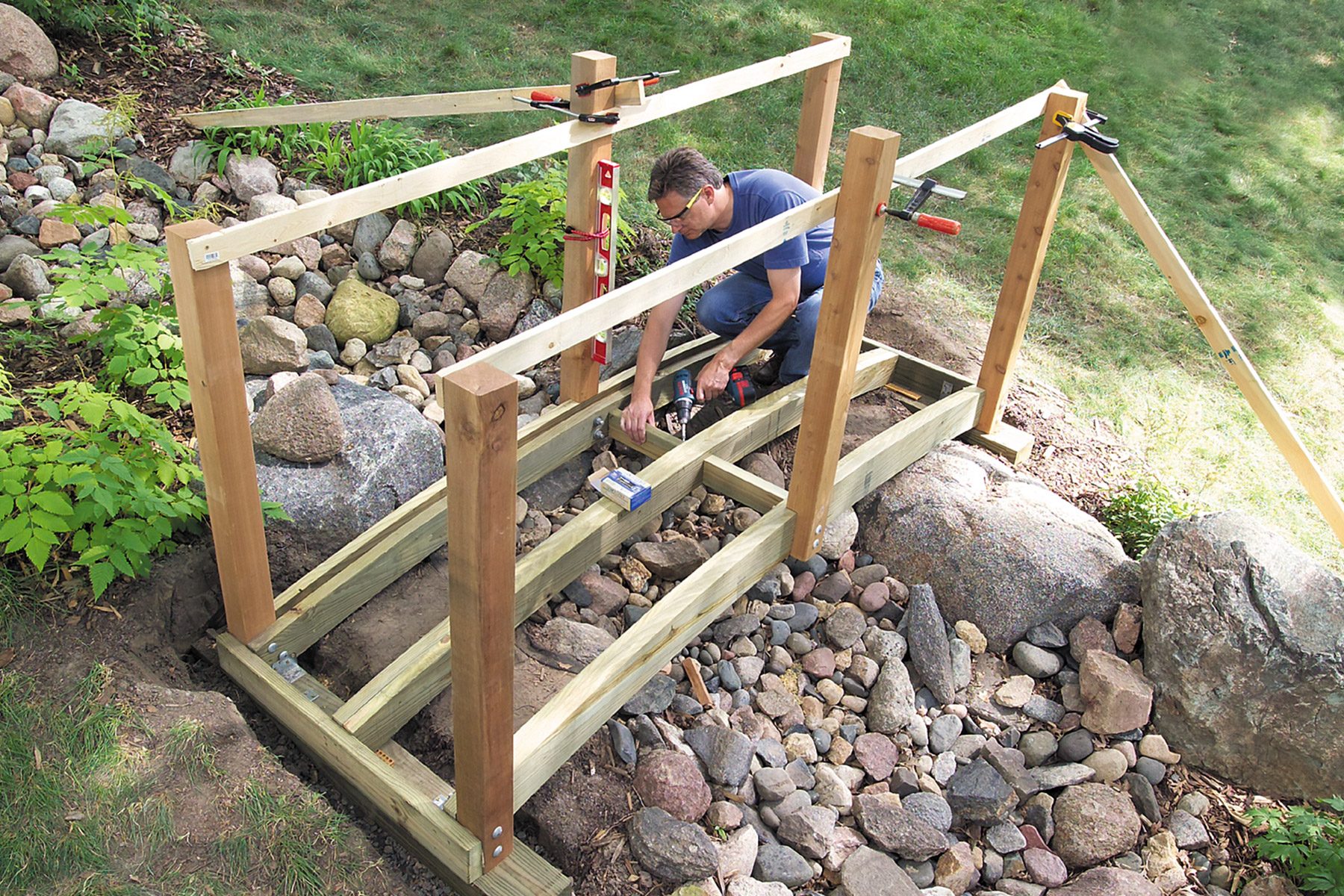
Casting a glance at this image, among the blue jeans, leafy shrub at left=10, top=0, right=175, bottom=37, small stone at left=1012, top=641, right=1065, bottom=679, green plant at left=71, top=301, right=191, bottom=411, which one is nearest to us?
green plant at left=71, top=301, right=191, bottom=411

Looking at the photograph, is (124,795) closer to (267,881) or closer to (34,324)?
(267,881)

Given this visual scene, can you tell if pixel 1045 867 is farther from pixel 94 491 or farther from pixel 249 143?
pixel 249 143

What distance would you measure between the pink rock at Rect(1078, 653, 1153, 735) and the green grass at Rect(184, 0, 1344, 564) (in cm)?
161

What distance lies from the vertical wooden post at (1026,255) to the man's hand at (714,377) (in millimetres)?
1236

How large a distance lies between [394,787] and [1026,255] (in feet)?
10.4

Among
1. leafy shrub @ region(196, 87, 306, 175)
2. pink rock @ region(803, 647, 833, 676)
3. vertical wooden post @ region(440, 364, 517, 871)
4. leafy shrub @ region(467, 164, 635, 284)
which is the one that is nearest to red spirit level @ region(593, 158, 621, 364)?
leafy shrub @ region(467, 164, 635, 284)

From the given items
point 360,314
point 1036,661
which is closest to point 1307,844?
point 1036,661

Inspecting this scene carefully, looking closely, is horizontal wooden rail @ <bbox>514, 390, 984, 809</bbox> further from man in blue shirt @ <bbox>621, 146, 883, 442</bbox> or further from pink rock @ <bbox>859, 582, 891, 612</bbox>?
man in blue shirt @ <bbox>621, 146, 883, 442</bbox>

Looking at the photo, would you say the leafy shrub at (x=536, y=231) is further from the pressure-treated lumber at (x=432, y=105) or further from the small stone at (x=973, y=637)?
the small stone at (x=973, y=637)

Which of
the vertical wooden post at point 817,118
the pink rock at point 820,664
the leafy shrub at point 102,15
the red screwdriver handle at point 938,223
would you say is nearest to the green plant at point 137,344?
the pink rock at point 820,664

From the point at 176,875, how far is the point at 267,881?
0.69ft

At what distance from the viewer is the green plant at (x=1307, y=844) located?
2941 mm

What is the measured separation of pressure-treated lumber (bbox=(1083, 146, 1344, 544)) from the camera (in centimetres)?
396

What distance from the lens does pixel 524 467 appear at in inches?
153
